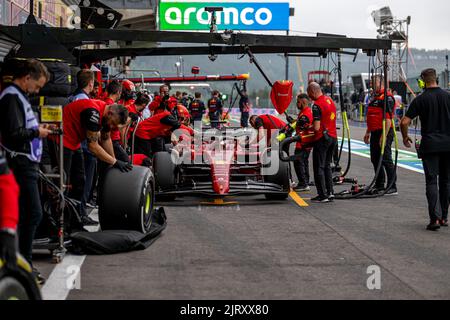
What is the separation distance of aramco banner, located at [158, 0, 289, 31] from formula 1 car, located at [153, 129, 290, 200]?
32.9 m

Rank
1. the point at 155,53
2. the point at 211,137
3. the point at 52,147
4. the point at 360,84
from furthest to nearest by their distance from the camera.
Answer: the point at 360,84 < the point at 155,53 < the point at 211,137 < the point at 52,147

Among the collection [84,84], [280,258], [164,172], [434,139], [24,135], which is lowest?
[280,258]

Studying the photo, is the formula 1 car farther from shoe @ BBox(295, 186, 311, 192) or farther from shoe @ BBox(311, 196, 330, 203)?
shoe @ BBox(295, 186, 311, 192)

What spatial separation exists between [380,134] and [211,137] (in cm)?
274

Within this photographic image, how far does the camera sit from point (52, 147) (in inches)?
350

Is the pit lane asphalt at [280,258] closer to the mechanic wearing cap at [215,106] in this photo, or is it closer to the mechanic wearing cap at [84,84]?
the mechanic wearing cap at [84,84]

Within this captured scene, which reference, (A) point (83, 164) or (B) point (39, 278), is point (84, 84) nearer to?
(A) point (83, 164)

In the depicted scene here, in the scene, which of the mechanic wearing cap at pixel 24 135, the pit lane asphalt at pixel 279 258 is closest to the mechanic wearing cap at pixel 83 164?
the pit lane asphalt at pixel 279 258

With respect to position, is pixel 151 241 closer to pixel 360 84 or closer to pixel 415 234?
pixel 415 234

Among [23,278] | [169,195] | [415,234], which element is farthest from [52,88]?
[23,278]

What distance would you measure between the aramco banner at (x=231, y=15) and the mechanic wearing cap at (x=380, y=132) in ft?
103

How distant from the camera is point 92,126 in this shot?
8.88m

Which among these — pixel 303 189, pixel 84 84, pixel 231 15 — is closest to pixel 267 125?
pixel 303 189

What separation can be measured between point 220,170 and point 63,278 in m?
5.39
